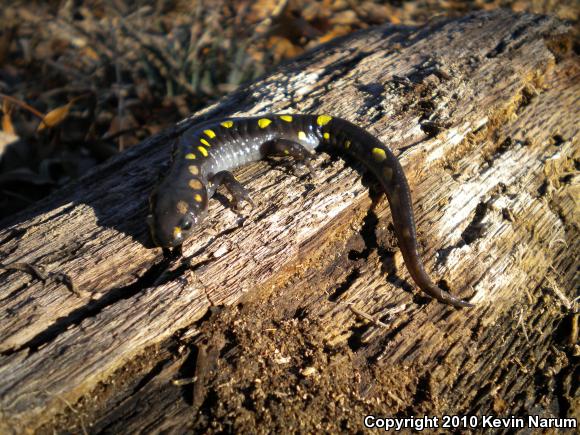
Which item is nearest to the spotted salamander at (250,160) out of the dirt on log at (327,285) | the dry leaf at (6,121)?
the dirt on log at (327,285)

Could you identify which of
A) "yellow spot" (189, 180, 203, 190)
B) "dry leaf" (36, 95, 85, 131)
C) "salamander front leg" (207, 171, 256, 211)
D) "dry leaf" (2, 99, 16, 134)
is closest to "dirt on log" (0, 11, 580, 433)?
"salamander front leg" (207, 171, 256, 211)

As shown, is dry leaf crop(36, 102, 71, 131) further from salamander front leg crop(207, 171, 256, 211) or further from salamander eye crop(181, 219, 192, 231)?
salamander eye crop(181, 219, 192, 231)

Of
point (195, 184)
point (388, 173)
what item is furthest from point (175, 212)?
point (388, 173)

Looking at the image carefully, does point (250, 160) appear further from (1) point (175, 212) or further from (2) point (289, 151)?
(1) point (175, 212)

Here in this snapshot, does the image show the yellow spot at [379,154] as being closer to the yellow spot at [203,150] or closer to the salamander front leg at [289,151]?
the salamander front leg at [289,151]

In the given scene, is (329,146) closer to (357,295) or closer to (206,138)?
(206,138)
